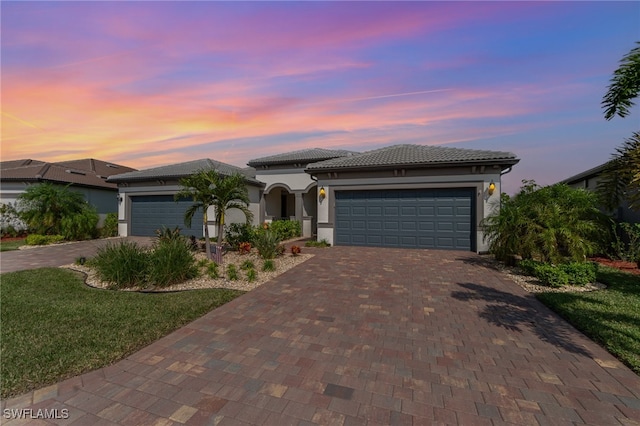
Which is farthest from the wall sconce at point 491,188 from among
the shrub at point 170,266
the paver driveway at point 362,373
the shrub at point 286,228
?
the shrub at point 170,266

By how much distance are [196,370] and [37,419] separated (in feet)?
4.34

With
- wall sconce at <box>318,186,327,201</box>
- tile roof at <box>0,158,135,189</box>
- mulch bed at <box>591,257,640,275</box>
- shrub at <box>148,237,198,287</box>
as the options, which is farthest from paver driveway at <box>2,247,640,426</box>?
tile roof at <box>0,158,135,189</box>

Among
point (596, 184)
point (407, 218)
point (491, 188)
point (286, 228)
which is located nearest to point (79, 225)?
point (286, 228)

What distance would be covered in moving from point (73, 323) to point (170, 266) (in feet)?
7.97

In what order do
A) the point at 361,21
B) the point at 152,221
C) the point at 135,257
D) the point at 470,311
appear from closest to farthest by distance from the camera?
the point at 470,311, the point at 135,257, the point at 361,21, the point at 152,221

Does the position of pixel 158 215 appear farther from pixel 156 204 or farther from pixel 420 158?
pixel 420 158

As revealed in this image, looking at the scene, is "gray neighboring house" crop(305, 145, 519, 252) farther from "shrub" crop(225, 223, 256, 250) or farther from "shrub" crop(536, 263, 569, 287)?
"shrub" crop(536, 263, 569, 287)

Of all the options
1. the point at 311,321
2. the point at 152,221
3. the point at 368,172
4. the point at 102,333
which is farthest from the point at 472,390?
the point at 152,221

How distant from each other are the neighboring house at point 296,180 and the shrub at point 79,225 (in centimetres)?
988

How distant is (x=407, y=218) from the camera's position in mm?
12469

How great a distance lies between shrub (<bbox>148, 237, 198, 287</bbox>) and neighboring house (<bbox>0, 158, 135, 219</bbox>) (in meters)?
15.9

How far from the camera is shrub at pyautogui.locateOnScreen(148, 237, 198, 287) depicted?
22.0 ft

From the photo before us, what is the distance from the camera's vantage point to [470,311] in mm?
5066

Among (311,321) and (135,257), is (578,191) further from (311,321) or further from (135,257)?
(135,257)
